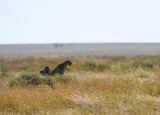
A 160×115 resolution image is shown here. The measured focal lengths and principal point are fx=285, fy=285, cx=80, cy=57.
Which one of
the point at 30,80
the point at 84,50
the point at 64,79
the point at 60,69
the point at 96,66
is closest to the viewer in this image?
the point at 30,80

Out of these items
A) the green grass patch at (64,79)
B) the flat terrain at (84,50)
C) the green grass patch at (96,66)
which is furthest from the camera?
the flat terrain at (84,50)

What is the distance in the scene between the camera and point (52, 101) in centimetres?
720

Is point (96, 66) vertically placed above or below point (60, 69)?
below

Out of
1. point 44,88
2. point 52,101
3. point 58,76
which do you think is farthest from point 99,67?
point 52,101

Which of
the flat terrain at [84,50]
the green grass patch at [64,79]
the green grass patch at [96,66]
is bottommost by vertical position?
the flat terrain at [84,50]

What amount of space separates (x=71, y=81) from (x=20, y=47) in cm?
10940

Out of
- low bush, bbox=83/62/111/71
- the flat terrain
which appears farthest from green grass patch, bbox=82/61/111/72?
the flat terrain

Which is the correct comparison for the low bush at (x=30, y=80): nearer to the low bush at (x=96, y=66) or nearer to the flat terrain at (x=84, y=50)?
the low bush at (x=96, y=66)

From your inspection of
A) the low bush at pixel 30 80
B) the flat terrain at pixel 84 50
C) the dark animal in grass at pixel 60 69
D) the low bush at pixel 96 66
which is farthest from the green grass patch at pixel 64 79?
the flat terrain at pixel 84 50

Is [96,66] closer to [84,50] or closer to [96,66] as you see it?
[96,66]

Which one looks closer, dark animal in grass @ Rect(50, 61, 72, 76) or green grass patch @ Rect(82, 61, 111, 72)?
dark animal in grass @ Rect(50, 61, 72, 76)

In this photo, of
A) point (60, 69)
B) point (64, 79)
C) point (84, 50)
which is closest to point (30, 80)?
point (64, 79)

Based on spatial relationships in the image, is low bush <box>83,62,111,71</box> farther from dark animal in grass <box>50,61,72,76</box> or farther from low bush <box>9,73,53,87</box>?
low bush <box>9,73,53,87</box>

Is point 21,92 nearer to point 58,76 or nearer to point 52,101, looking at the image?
point 52,101
